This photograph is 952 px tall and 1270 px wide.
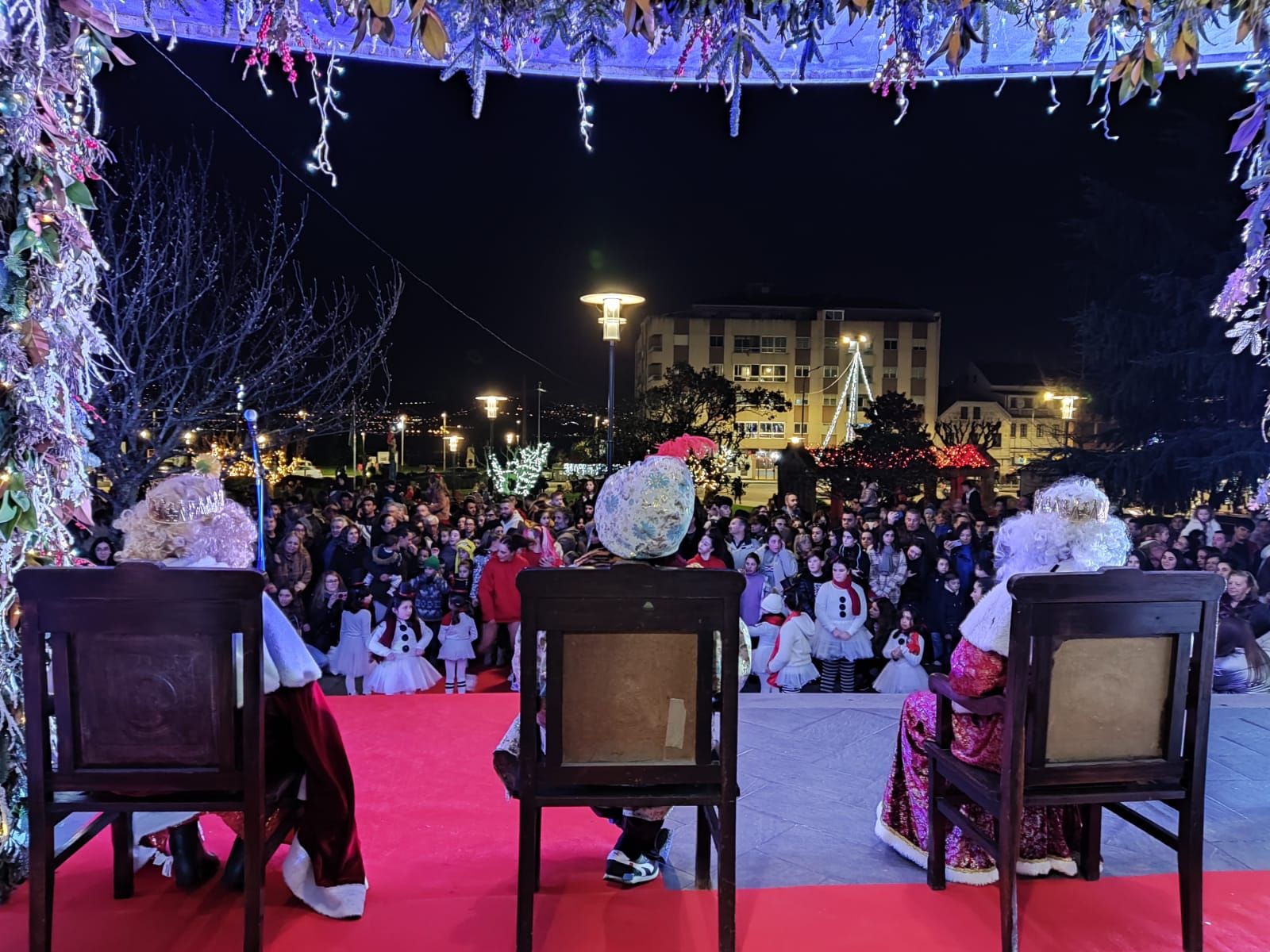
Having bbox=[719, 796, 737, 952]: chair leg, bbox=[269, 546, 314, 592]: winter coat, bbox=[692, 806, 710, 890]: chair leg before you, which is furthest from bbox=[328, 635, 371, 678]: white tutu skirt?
bbox=[719, 796, 737, 952]: chair leg

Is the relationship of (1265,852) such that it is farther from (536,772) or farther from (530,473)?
(530,473)

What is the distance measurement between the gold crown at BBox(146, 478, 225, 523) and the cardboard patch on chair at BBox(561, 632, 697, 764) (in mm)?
1114

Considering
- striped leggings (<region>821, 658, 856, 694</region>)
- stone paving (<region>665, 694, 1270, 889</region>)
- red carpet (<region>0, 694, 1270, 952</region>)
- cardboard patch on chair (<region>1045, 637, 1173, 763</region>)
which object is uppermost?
cardboard patch on chair (<region>1045, 637, 1173, 763</region>)

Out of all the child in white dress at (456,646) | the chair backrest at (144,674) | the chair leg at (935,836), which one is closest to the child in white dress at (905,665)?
the child in white dress at (456,646)

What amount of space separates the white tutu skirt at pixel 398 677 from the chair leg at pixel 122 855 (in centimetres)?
368

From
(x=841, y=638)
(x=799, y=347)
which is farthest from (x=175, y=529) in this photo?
(x=799, y=347)

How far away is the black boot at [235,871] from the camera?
2629 millimetres

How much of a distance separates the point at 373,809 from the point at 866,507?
10.1 meters

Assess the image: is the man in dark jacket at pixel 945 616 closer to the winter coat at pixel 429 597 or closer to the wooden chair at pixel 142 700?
the winter coat at pixel 429 597

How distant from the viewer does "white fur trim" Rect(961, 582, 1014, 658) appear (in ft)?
8.32

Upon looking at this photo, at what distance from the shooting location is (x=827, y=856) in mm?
3010

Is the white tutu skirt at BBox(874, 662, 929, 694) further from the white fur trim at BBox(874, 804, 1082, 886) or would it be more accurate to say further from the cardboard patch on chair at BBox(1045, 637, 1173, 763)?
the cardboard patch on chair at BBox(1045, 637, 1173, 763)

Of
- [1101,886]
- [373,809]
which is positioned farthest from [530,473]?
[1101,886]

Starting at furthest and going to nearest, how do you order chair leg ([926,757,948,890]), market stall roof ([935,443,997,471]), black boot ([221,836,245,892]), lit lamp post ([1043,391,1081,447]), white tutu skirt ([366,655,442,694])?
market stall roof ([935,443,997,471]) < lit lamp post ([1043,391,1081,447]) < white tutu skirt ([366,655,442,694]) < chair leg ([926,757,948,890]) < black boot ([221,836,245,892])
